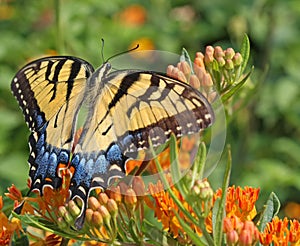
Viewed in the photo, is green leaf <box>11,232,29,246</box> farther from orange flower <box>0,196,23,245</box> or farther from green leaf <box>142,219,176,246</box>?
green leaf <box>142,219,176,246</box>

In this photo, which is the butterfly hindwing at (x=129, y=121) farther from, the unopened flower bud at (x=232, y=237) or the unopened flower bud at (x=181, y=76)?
the unopened flower bud at (x=232, y=237)

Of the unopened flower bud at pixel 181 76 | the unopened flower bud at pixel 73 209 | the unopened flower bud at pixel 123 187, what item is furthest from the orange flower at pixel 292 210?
the unopened flower bud at pixel 73 209

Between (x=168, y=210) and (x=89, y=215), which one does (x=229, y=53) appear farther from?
(x=89, y=215)

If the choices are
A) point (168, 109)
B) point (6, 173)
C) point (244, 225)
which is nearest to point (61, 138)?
point (168, 109)

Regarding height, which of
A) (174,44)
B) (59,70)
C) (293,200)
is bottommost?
(293,200)

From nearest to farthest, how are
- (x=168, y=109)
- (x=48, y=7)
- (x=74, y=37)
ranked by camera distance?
(x=168, y=109), (x=74, y=37), (x=48, y=7)

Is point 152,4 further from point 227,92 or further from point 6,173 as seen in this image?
point 227,92

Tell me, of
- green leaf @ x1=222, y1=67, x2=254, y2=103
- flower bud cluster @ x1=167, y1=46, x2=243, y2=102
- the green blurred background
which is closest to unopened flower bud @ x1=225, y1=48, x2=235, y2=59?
flower bud cluster @ x1=167, y1=46, x2=243, y2=102
